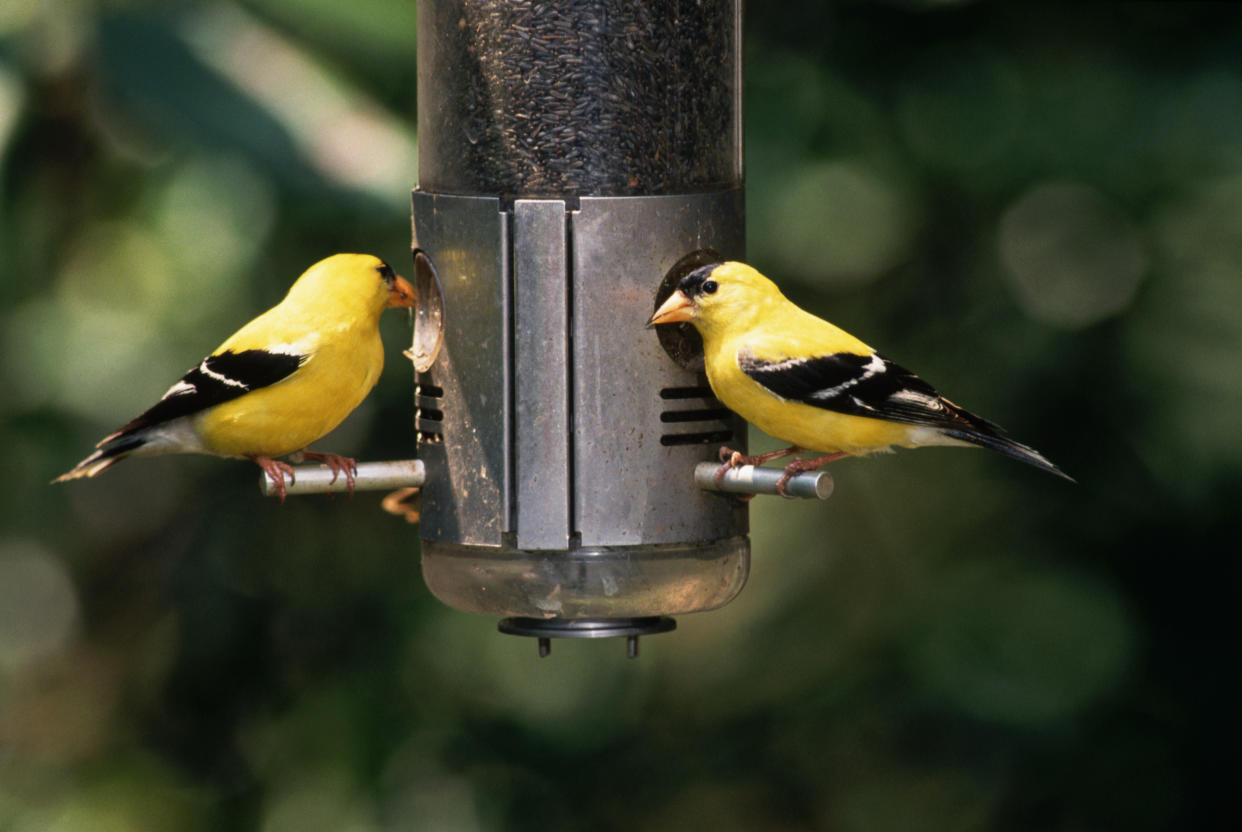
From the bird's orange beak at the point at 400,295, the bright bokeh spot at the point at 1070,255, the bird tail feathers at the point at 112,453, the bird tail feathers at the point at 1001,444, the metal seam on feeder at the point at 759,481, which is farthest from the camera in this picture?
the bright bokeh spot at the point at 1070,255

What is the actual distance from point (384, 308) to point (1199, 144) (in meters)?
2.48

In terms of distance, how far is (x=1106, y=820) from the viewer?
5.68 metres

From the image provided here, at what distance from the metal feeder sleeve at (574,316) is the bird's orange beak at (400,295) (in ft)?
0.65

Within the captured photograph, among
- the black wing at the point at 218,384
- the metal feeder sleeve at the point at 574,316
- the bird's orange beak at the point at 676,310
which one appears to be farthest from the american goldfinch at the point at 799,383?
the black wing at the point at 218,384

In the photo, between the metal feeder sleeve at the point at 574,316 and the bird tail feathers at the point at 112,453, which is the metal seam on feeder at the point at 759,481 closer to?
the metal feeder sleeve at the point at 574,316

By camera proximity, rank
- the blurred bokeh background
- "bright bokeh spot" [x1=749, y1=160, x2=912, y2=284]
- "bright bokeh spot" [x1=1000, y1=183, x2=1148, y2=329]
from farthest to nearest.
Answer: "bright bokeh spot" [x1=749, y1=160, x2=912, y2=284] → "bright bokeh spot" [x1=1000, y1=183, x2=1148, y2=329] → the blurred bokeh background

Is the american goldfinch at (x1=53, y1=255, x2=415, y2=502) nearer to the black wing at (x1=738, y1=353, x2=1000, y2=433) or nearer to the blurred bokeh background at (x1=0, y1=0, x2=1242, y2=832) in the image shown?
the blurred bokeh background at (x1=0, y1=0, x2=1242, y2=832)

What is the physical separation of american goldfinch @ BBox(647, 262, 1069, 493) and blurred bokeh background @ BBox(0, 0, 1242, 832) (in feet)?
4.15

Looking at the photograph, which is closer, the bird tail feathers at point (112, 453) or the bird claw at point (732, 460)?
the bird claw at point (732, 460)

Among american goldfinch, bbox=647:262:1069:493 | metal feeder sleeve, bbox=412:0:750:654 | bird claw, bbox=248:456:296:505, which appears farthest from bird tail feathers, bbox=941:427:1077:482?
bird claw, bbox=248:456:296:505

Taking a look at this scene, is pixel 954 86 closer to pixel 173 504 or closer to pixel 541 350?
pixel 541 350

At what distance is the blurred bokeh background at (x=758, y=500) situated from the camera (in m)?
4.62

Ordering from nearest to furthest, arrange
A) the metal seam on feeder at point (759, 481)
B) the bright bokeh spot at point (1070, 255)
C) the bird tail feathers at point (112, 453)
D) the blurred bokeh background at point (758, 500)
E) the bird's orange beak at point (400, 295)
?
the metal seam on feeder at point (759, 481)
the bird tail feathers at point (112, 453)
the bird's orange beak at point (400, 295)
the blurred bokeh background at point (758, 500)
the bright bokeh spot at point (1070, 255)

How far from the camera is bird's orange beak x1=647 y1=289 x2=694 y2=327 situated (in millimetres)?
3500
